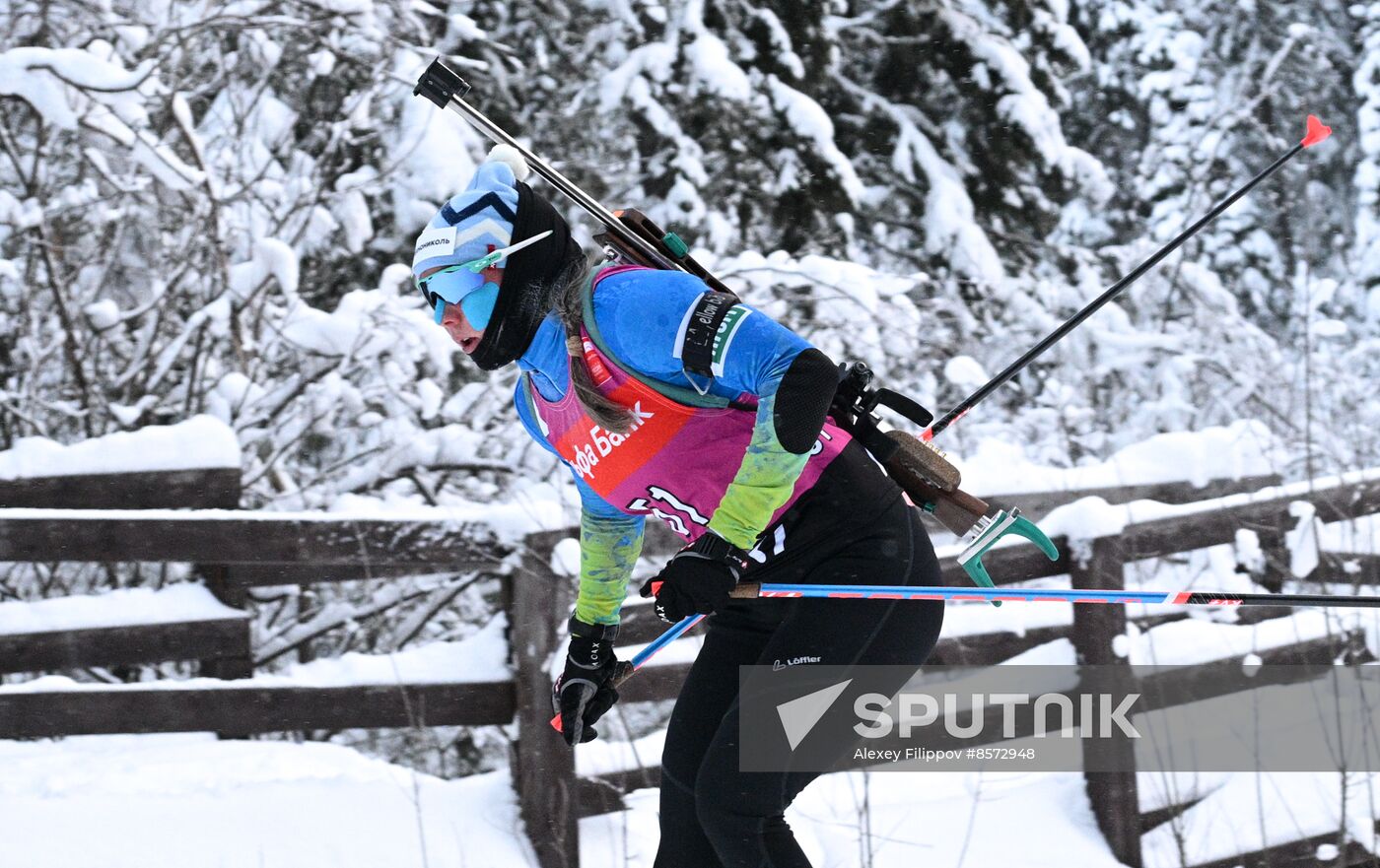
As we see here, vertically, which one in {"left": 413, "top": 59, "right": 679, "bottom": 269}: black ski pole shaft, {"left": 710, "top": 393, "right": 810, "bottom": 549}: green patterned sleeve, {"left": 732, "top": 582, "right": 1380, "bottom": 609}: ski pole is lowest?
{"left": 732, "top": 582, "right": 1380, "bottom": 609}: ski pole

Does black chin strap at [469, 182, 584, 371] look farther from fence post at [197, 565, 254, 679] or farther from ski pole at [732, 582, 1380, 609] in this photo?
fence post at [197, 565, 254, 679]

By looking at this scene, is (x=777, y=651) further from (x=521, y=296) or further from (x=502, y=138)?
(x=502, y=138)

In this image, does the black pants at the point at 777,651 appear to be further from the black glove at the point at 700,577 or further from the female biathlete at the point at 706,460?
the black glove at the point at 700,577

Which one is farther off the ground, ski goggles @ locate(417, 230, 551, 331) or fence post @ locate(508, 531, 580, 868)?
ski goggles @ locate(417, 230, 551, 331)

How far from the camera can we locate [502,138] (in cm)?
295

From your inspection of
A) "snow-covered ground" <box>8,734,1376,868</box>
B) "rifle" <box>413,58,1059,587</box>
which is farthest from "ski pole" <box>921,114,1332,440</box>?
"snow-covered ground" <box>8,734,1376,868</box>

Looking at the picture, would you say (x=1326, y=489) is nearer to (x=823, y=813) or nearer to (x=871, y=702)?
(x=823, y=813)

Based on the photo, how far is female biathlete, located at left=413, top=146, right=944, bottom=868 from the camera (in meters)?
2.45

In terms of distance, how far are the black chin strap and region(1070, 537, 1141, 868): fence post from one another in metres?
2.70

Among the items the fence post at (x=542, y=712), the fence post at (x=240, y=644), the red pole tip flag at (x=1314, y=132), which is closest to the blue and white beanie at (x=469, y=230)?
the fence post at (x=542, y=712)

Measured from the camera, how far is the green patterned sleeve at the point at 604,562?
3.03m

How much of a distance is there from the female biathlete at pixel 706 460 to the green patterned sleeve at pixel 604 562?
0.62ft

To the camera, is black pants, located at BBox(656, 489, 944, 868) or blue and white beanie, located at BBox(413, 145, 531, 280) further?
blue and white beanie, located at BBox(413, 145, 531, 280)

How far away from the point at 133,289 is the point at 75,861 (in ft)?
14.9
